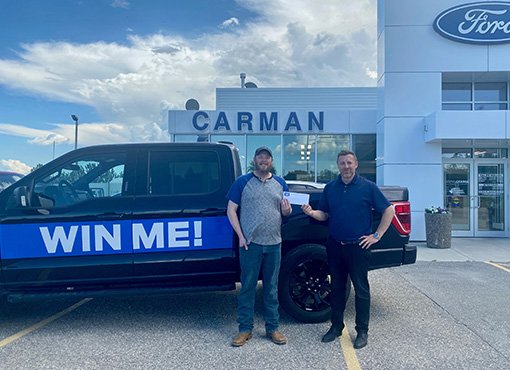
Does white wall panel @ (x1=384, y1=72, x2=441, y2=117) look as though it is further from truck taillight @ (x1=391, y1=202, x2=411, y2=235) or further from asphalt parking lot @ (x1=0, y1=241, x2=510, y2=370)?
truck taillight @ (x1=391, y1=202, x2=411, y2=235)

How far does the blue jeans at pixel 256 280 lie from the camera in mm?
3537

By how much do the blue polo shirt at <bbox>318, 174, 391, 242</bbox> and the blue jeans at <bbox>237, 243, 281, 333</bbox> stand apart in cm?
62

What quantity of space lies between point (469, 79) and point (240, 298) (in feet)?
32.7

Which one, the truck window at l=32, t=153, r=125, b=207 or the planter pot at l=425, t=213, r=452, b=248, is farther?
the planter pot at l=425, t=213, r=452, b=248

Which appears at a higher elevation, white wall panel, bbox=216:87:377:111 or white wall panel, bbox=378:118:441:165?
white wall panel, bbox=216:87:377:111

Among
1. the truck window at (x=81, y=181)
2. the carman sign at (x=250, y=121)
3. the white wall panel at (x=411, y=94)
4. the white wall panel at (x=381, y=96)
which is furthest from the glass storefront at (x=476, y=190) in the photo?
the truck window at (x=81, y=181)

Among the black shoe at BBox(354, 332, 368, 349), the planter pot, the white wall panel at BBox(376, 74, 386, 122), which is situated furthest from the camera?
the white wall panel at BBox(376, 74, 386, 122)

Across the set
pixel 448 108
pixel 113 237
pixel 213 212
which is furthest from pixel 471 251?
pixel 113 237

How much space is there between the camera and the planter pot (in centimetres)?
872

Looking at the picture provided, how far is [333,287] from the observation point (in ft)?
12.1

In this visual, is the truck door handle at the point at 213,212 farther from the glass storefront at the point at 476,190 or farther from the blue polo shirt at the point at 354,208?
the glass storefront at the point at 476,190

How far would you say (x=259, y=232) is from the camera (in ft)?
11.5

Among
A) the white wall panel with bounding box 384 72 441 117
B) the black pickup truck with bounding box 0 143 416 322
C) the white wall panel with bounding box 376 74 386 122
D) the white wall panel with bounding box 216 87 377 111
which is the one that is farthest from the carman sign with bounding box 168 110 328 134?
the black pickup truck with bounding box 0 143 416 322

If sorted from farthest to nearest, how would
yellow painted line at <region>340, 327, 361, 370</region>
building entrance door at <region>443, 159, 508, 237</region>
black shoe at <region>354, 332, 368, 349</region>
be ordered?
building entrance door at <region>443, 159, 508, 237</region> → black shoe at <region>354, 332, 368, 349</region> → yellow painted line at <region>340, 327, 361, 370</region>
